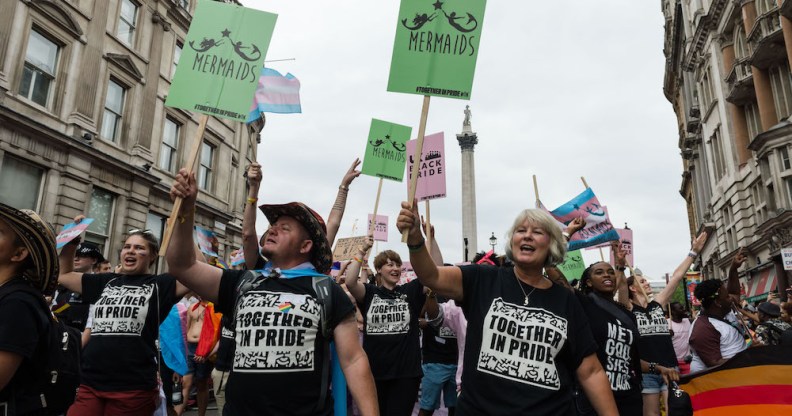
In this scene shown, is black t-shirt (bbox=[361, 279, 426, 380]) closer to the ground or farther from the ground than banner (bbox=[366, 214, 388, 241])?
closer to the ground

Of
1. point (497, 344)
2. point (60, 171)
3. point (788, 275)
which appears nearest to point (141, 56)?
point (60, 171)

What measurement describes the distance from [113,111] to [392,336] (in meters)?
Result: 16.7

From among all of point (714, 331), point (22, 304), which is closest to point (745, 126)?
point (714, 331)

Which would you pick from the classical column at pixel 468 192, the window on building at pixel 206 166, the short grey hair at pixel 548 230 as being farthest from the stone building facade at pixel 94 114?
the classical column at pixel 468 192

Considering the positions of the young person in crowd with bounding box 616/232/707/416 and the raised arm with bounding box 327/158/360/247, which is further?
the young person in crowd with bounding box 616/232/707/416

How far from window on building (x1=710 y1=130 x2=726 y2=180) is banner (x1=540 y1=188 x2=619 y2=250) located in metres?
28.5

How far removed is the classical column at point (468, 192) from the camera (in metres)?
47.3

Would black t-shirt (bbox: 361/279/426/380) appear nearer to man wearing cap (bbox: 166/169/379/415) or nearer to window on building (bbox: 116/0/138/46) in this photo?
man wearing cap (bbox: 166/169/379/415)

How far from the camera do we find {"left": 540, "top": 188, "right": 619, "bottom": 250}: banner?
7314 mm

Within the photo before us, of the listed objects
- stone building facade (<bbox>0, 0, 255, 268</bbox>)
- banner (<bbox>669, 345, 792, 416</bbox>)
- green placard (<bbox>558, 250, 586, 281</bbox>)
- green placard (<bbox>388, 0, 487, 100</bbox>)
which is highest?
stone building facade (<bbox>0, 0, 255, 268</bbox>)

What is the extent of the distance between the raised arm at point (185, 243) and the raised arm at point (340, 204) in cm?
155

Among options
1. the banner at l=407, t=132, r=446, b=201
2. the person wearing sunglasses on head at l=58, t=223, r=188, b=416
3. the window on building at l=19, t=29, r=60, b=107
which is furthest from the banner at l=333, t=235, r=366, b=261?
the window on building at l=19, t=29, r=60, b=107

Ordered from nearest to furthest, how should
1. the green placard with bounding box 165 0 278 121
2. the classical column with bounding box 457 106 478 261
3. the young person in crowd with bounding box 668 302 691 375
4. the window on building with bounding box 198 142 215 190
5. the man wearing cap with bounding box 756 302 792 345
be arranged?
1. the green placard with bounding box 165 0 278 121
2. the man wearing cap with bounding box 756 302 792 345
3. the young person in crowd with bounding box 668 302 691 375
4. the window on building with bounding box 198 142 215 190
5. the classical column with bounding box 457 106 478 261

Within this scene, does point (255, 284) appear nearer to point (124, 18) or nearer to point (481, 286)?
point (481, 286)
